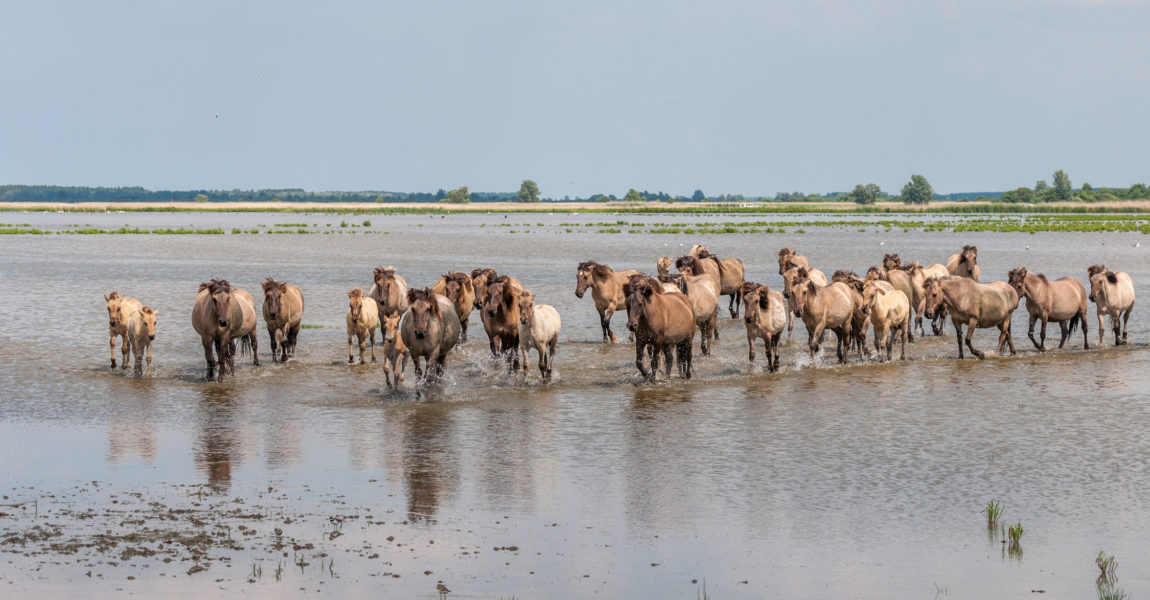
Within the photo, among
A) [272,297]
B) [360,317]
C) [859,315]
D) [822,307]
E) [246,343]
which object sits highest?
[272,297]

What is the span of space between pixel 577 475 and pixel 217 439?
4902 mm

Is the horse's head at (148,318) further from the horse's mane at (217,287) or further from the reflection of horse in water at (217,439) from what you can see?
the reflection of horse in water at (217,439)

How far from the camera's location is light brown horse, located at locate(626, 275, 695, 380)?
19250mm

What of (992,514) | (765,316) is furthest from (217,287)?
(992,514)

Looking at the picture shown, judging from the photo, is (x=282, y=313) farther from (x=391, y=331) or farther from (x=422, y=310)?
(x=422, y=310)

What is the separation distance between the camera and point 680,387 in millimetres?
19719

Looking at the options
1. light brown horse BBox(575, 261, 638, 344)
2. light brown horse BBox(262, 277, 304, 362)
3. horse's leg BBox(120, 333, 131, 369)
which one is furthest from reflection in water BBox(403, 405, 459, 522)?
light brown horse BBox(575, 261, 638, 344)

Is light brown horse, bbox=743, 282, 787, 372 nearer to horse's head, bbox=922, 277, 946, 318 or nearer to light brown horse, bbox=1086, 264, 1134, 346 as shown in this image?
horse's head, bbox=922, 277, 946, 318

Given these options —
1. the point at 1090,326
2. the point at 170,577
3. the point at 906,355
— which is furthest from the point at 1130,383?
the point at 170,577

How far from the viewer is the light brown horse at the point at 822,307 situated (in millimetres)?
21656

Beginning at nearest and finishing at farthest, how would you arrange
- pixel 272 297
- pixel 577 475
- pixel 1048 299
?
pixel 577 475 → pixel 272 297 → pixel 1048 299

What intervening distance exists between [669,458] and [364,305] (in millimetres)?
9257

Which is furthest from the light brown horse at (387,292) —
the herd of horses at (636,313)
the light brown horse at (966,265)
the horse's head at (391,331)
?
the light brown horse at (966,265)

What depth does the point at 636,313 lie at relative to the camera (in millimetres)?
19047
